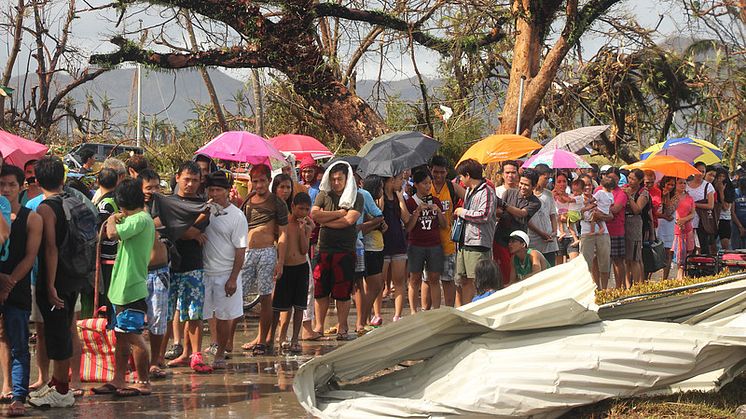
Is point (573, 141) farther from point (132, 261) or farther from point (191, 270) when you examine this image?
point (132, 261)

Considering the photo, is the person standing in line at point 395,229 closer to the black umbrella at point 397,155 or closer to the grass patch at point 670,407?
the black umbrella at point 397,155

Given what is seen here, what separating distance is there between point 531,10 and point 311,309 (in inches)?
373

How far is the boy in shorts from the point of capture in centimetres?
996

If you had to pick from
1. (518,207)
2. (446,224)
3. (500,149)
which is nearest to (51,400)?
(446,224)

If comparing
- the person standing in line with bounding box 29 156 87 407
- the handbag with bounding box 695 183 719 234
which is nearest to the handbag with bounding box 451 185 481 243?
the person standing in line with bounding box 29 156 87 407

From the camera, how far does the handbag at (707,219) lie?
53.1ft

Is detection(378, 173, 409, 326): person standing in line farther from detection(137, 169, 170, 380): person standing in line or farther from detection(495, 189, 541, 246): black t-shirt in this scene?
detection(137, 169, 170, 380): person standing in line

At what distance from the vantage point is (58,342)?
734cm

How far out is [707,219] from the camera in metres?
16.2

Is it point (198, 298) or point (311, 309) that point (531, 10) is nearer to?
point (311, 309)

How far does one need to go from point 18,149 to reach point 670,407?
21.5 feet

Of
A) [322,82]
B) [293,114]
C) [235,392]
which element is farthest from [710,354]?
[293,114]

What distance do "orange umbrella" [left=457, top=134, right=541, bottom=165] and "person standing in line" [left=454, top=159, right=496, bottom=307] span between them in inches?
109

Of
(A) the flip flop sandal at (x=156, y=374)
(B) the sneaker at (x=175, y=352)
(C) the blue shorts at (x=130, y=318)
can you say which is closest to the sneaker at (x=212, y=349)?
(B) the sneaker at (x=175, y=352)
